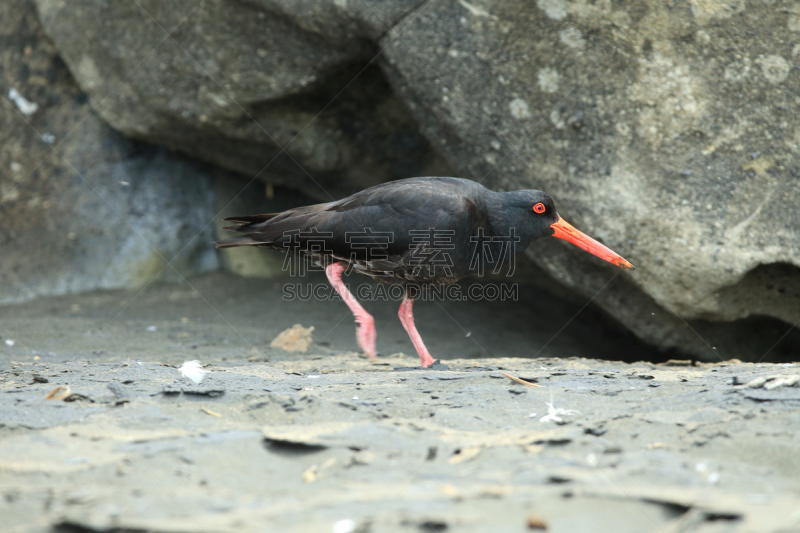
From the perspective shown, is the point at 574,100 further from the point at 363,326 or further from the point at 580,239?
the point at 363,326

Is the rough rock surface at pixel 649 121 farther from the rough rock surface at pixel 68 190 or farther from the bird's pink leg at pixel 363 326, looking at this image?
the rough rock surface at pixel 68 190

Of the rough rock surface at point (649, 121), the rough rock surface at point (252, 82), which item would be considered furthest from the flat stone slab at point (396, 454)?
the rough rock surface at point (252, 82)

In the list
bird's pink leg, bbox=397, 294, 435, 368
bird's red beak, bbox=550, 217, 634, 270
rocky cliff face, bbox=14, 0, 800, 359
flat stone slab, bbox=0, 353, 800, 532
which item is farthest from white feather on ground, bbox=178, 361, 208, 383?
rocky cliff face, bbox=14, 0, 800, 359

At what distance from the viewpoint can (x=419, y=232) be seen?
14.0 ft

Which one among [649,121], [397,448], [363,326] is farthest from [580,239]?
[397,448]

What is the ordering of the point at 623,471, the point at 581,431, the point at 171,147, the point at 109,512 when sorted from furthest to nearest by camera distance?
the point at 171,147
the point at 581,431
the point at 623,471
the point at 109,512

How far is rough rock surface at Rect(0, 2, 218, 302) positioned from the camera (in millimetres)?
Answer: 6414

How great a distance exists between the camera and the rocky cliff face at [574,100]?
178 inches

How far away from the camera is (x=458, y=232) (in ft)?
14.2

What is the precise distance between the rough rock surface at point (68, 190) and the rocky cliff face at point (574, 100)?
2.03ft

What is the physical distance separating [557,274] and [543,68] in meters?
1.71

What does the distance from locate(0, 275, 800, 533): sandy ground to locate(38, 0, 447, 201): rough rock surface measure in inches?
103

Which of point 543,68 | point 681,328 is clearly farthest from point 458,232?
point 681,328

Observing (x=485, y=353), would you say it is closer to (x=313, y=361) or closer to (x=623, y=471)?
(x=313, y=361)
